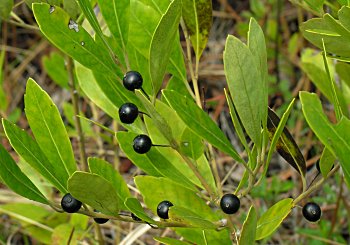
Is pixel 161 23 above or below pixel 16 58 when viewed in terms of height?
above

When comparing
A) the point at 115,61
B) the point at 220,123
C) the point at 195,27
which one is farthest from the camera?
the point at 220,123

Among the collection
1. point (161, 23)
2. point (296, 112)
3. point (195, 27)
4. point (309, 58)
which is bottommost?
point (296, 112)

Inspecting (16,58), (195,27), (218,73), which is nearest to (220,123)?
(218,73)

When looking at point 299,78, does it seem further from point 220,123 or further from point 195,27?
point 195,27

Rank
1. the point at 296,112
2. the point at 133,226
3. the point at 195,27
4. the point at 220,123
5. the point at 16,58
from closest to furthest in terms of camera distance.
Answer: the point at 195,27 → the point at 133,226 → the point at 296,112 → the point at 220,123 → the point at 16,58

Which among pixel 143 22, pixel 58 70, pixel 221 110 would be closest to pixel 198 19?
pixel 143 22

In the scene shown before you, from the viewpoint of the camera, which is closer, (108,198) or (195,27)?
(108,198)

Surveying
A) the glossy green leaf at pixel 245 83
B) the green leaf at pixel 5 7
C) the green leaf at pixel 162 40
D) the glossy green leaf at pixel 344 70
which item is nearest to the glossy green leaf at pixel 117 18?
the green leaf at pixel 162 40
